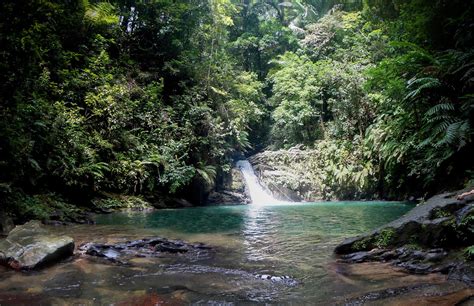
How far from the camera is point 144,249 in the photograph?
6.21 meters

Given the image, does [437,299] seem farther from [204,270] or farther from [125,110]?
[125,110]

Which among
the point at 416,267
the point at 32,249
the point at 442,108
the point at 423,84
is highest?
the point at 423,84

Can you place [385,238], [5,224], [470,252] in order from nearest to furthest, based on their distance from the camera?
[470,252] < [385,238] < [5,224]

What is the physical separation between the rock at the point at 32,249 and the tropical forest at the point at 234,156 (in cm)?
3

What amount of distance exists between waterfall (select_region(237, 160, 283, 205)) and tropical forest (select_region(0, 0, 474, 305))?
15cm

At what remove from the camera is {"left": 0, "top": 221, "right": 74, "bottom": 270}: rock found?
471cm

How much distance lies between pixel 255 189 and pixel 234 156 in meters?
4.47

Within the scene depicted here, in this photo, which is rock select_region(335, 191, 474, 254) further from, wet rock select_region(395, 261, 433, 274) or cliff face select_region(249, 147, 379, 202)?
cliff face select_region(249, 147, 379, 202)

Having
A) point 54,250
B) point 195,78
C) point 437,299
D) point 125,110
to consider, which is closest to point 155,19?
point 195,78

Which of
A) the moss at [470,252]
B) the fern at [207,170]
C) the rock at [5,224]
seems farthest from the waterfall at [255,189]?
the moss at [470,252]

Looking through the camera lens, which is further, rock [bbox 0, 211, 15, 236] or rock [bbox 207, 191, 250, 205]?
rock [bbox 207, 191, 250, 205]

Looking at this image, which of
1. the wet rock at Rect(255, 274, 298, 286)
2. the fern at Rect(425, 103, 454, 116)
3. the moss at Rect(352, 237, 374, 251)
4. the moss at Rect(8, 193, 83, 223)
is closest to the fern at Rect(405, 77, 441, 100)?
the fern at Rect(425, 103, 454, 116)

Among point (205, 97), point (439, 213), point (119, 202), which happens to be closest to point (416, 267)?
point (439, 213)

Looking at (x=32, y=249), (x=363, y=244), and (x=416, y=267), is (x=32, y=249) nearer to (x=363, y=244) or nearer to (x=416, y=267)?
(x=363, y=244)
